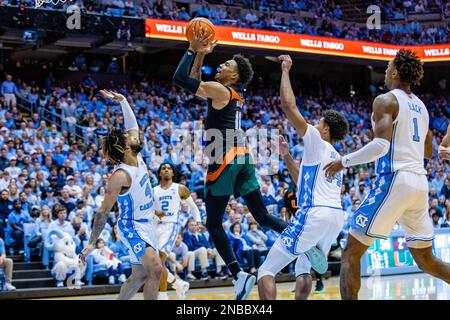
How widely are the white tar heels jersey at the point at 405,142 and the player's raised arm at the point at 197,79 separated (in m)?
1.65

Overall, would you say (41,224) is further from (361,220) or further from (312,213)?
(361,220)

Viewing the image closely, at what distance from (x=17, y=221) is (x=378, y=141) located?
8.28 m

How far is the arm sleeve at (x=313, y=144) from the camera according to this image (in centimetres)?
571

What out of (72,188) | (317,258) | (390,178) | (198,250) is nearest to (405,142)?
(390,178)

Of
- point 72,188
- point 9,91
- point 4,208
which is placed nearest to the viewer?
point 4,208

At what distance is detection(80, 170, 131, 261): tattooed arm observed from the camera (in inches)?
230

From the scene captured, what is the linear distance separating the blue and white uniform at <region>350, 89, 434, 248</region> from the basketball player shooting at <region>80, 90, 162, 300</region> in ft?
6.27

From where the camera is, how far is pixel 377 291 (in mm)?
10352

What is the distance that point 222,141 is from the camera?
20.6ft

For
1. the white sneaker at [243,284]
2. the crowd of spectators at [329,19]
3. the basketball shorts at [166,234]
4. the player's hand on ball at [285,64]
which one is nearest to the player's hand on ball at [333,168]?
the player's hand on ball at [285,64]

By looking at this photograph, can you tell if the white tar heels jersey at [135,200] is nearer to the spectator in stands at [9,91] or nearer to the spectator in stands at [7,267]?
the spectator in stands at [7,267]

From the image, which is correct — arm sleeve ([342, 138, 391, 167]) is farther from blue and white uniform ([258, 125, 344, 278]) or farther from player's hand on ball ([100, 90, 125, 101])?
player's hand on ball ([100, 90, 125, 101])

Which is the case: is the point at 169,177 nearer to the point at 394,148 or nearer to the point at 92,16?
the point at 394,148

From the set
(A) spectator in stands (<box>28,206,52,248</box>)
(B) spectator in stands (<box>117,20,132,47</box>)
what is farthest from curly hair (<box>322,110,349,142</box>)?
(B) spectator in stands (<box>117,20,132,47</box>)
